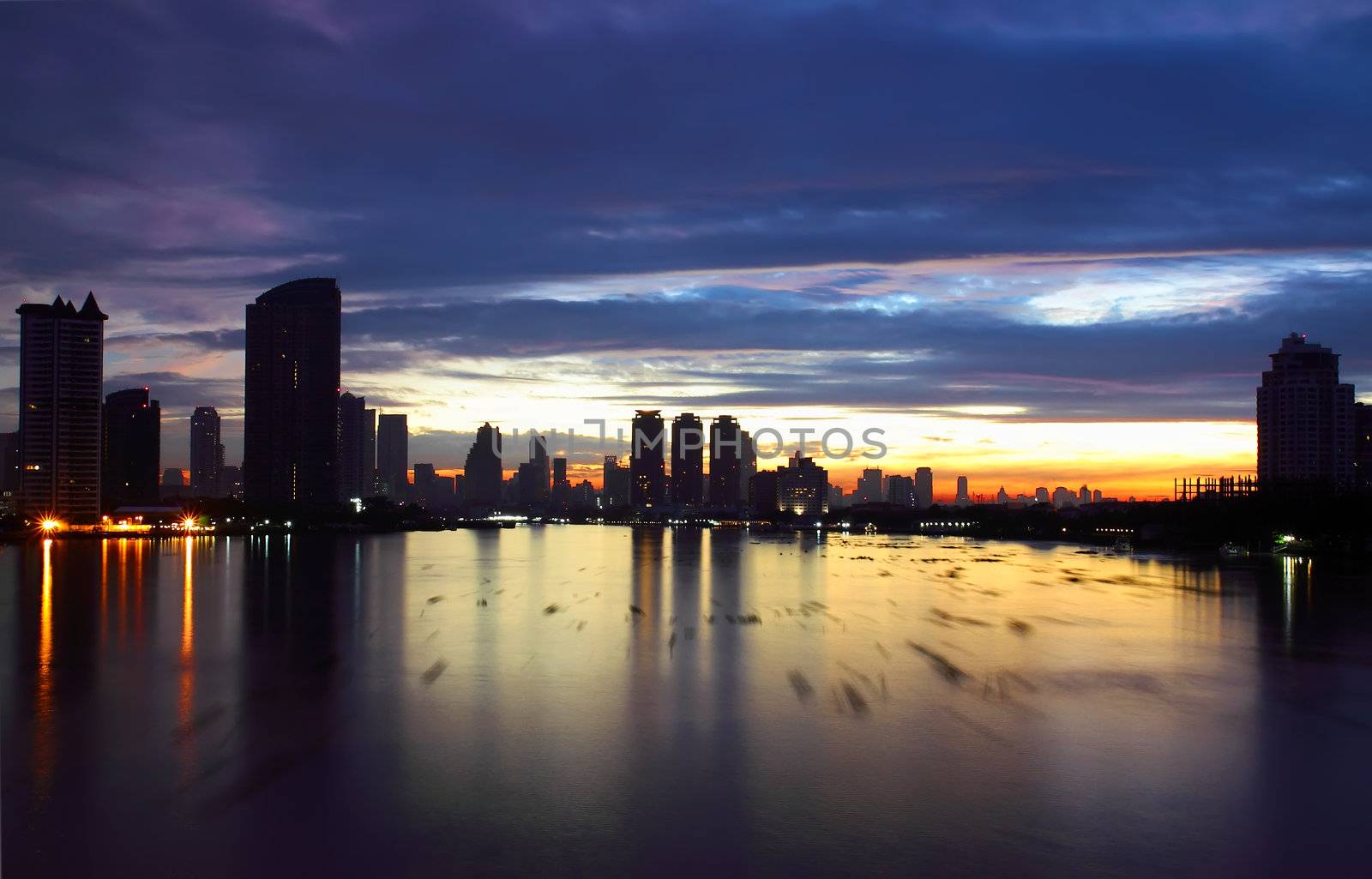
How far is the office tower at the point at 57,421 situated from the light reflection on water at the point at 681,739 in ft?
516

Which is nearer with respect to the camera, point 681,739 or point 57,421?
point 681,739

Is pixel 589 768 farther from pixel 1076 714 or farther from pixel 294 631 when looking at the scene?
pixel 294 631

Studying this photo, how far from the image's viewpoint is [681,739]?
22.1m

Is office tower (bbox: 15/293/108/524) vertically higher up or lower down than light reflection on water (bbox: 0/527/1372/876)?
higher up

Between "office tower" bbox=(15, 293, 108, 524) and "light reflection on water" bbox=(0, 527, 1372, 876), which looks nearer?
"light reflection on water" bbox=(0, 527, 1372, 876)

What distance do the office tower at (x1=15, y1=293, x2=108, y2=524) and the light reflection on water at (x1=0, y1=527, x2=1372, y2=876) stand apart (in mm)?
157240

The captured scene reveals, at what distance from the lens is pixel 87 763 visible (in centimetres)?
1966

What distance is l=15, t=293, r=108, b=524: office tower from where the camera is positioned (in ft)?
615

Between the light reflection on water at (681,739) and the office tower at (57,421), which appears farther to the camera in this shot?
the office tower at (57,421)

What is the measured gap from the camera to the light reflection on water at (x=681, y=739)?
15.8 meters

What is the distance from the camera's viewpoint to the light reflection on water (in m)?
15.8

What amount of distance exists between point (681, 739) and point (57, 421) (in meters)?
198

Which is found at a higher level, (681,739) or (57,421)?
(57,421)

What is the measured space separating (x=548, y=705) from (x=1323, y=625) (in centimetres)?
3246
